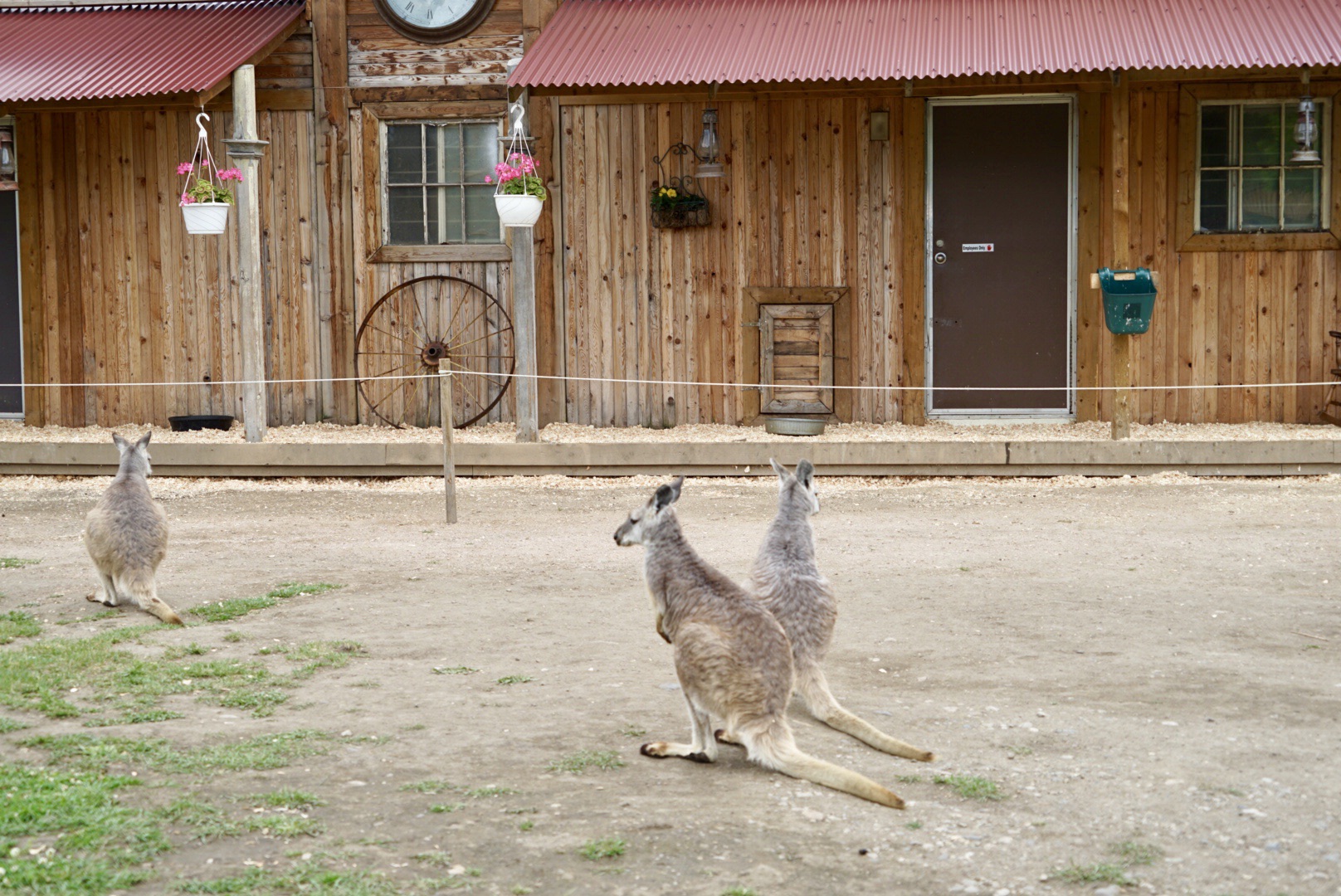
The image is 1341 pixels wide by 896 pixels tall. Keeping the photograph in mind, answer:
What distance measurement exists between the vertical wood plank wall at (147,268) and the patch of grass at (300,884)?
412 inches

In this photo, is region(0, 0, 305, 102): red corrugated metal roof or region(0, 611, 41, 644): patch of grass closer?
region(0, 611, 41, 644): patch of grass

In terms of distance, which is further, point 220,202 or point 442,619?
point 220,202

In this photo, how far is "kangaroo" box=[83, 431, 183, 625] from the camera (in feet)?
23.3

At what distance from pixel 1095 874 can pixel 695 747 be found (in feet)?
4.66

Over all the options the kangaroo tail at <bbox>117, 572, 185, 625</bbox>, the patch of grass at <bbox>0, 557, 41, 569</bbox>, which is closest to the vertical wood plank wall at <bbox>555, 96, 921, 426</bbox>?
the patch of grass at <bbox>0, 557, 41, 569</bbox>

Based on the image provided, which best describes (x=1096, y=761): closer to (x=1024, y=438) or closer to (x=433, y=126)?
(x=1024, y=438)

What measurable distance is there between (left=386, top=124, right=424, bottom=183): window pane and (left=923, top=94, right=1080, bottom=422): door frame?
4.58m

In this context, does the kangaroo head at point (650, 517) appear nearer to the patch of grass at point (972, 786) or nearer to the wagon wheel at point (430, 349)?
the patch of grass at point (972, 786)

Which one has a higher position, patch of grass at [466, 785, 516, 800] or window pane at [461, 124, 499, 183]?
window pane at [461, 124, 499, 183]

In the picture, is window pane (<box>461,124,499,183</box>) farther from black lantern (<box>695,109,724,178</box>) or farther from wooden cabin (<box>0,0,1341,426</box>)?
black lantern (<box>695,109,724,178</box>)

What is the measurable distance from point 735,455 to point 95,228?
6.53m

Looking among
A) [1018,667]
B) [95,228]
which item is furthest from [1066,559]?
[95,228]

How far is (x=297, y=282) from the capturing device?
13.9 metres

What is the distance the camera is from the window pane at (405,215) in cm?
1376
